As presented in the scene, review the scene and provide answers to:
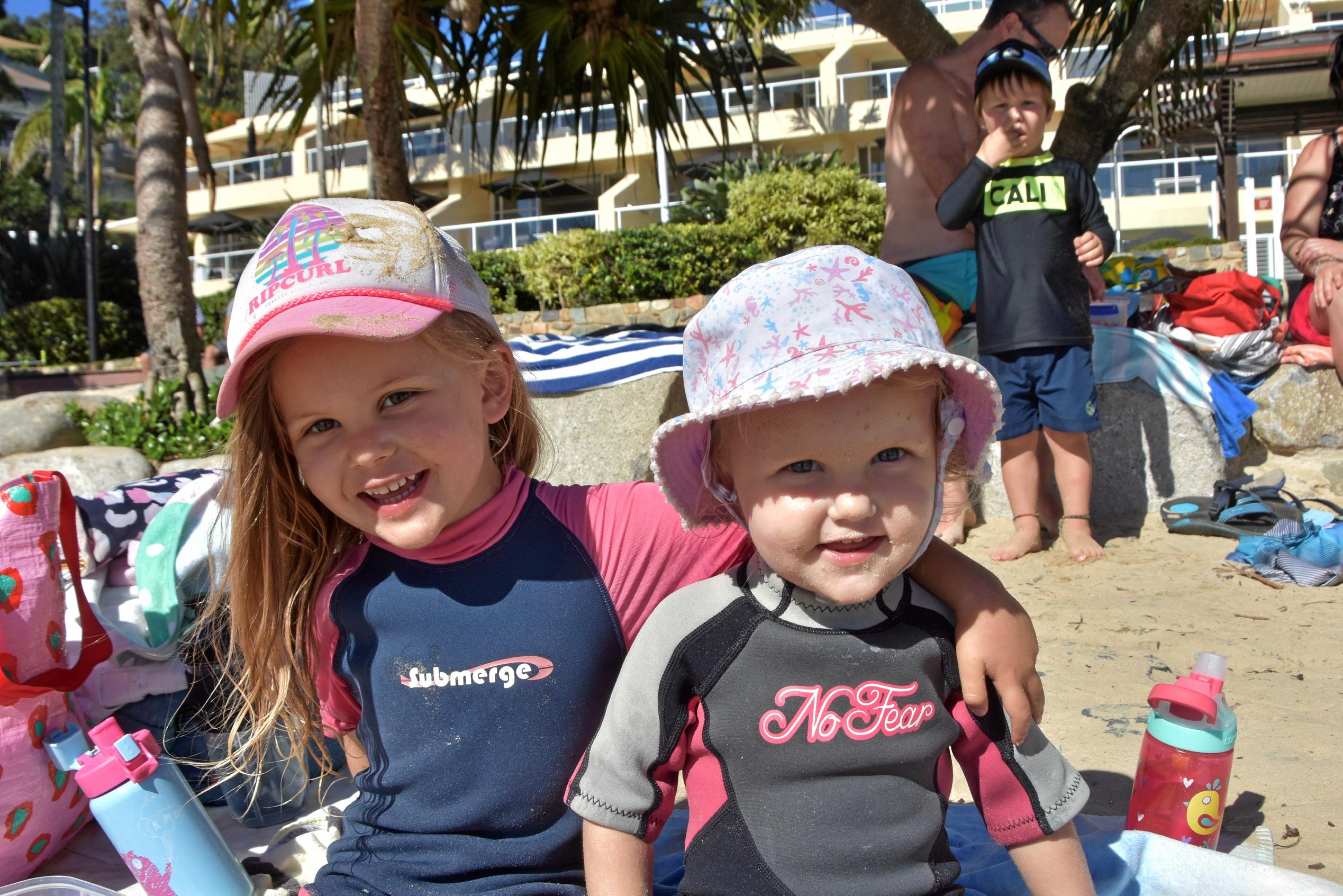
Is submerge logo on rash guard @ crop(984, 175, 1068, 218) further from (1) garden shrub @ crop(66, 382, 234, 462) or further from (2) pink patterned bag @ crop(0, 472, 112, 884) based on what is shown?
(1) garden shrub @ crop(66, 382, 234, 462)

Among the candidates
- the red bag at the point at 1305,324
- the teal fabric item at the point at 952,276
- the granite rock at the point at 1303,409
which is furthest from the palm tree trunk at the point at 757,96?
the granite rock at the point at 1303,409

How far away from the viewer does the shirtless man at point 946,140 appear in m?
4.27

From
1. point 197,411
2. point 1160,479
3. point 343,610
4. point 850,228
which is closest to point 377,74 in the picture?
point 197,411

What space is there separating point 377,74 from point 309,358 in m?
3.79

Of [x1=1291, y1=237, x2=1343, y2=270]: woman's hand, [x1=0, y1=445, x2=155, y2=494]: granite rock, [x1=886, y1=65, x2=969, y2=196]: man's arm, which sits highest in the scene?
[x1=886, y1=65, x2=969, y2=196]: man's arm

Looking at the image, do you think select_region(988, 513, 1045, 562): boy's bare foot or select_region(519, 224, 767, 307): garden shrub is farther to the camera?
select_region(519, 224, 767, 307): garden shrub

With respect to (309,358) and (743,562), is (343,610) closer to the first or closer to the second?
(309,358)

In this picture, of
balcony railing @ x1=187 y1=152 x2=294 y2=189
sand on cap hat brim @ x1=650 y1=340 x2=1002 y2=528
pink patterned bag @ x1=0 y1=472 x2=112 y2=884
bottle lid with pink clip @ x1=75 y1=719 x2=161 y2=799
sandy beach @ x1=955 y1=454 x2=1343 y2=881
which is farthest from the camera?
balcony railing @ x1=187 y1=152 x2=294 y2=189

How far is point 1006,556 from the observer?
156 inches

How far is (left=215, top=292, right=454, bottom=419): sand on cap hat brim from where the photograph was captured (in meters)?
1.40

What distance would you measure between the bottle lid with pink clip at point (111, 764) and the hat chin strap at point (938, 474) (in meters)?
1.26

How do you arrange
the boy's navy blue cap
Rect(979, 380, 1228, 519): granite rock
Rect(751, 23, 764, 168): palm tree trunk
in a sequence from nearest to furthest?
the boy's navy blue cap, Rect(979, 380, 1228, 519): granite rock, Rect(751, 23, 764, 168): palm tree trunk

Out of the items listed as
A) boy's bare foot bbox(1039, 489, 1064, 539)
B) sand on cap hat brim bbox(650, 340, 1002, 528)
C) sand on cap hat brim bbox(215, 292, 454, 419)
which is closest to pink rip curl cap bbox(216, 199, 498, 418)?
sand on cap hat brim bbox(215, 292, 454, 419)

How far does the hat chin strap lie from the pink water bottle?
70 centimetres
